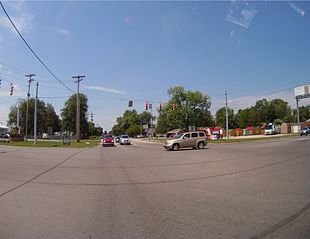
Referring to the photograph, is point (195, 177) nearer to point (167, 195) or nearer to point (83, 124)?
point (167, 195)

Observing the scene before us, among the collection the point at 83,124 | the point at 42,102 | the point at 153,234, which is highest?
the point at 42,102

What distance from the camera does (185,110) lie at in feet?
308

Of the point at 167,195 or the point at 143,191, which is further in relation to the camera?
the point at 143,191

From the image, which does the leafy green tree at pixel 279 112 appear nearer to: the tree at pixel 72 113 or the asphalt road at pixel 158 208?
the tree at pixel 72 113

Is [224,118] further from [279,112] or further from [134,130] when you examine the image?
[134,130]

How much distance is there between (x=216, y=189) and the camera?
27.6 ft

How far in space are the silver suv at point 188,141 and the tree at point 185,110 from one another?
202 ft

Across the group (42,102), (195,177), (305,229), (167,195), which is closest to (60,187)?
(167,195)

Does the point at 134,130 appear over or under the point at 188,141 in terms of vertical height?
over

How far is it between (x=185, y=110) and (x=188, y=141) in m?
63.5

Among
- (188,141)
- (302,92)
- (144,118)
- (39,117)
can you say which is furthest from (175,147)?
(144,118)

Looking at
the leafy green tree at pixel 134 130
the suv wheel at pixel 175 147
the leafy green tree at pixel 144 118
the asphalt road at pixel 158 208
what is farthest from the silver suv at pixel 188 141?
the leafy green tree at pixel 144 118

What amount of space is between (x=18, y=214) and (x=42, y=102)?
11969cm

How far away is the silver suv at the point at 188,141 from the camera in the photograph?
30.1 m
